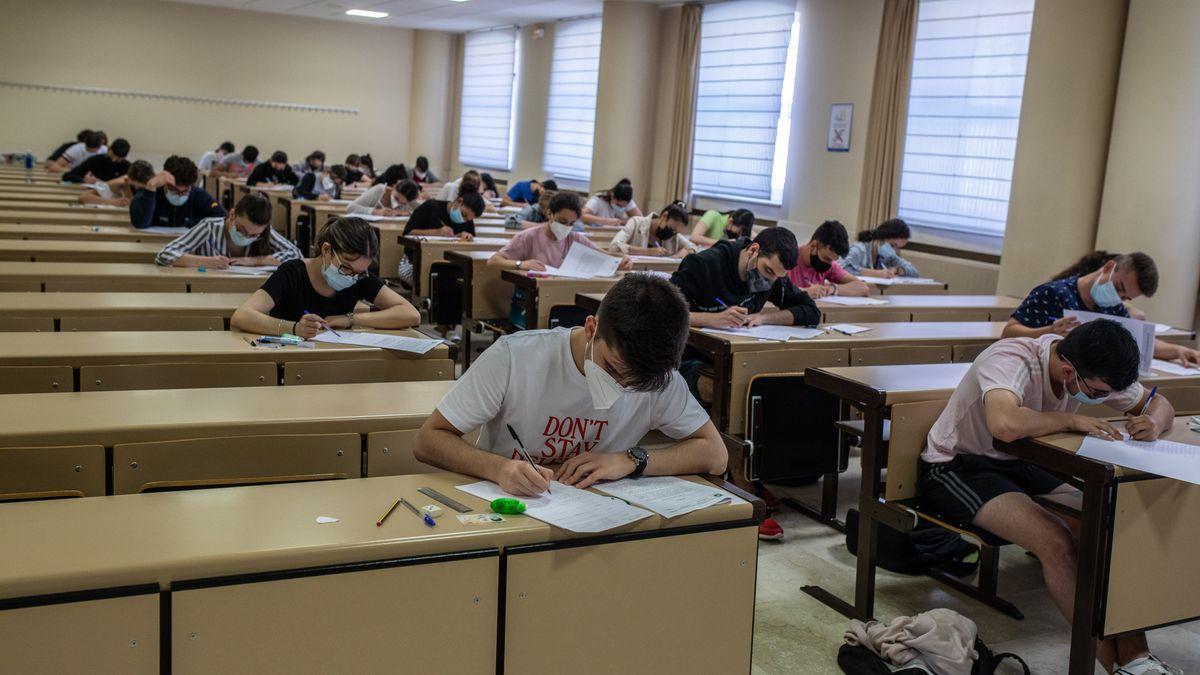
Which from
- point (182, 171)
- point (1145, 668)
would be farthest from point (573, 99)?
point (1145, 668)

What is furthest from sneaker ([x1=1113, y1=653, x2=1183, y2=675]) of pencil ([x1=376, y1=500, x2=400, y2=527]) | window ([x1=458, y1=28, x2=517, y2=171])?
window ([x1=458, y1=28, x2=517, y2=171])

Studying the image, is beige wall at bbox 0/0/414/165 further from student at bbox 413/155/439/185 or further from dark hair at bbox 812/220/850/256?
dark hair at bbox 812/220/850/256

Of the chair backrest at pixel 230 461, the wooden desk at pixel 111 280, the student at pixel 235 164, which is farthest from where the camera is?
the student at pixel 235 164

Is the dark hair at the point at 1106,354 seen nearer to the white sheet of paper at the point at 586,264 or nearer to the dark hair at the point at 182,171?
the white sheet of paper at the point at 586,264

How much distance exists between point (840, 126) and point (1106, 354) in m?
7.26

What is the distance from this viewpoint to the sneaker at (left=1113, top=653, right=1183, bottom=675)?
2680 mm

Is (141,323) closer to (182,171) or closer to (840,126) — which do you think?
(182,171)

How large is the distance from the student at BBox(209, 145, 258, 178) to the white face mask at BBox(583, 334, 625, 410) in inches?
514

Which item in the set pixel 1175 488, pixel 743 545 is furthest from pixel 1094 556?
pixel 743 545

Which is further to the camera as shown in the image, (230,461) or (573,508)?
(230,461)

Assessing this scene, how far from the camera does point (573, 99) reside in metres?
14.2

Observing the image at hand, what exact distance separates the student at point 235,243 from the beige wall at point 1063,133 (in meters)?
5.03

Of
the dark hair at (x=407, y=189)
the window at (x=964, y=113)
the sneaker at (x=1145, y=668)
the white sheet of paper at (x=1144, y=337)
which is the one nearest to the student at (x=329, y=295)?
the sneaker at (x=1145, y=668)

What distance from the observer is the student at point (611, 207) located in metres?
9.54
